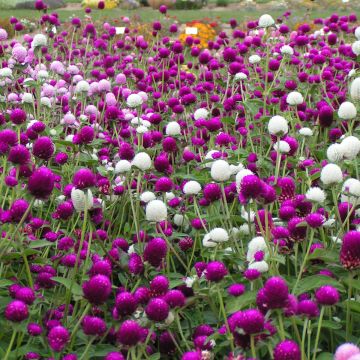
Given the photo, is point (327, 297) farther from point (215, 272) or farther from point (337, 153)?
point (337, 153)

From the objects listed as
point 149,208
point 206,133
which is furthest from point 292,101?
point 149,208

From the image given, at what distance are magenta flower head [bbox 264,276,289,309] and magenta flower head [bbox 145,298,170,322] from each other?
0.27 m

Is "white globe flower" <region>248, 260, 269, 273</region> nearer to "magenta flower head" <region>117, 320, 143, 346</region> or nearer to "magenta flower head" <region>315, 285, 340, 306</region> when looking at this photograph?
"magenta flower head" <region>315, 285, 340, 306</region>

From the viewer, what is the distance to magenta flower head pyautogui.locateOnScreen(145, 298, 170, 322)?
1.54m

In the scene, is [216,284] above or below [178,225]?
above

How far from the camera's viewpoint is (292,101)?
318 centimetres

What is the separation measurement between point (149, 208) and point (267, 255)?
0.45 metres

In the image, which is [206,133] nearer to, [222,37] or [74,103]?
[74,103]

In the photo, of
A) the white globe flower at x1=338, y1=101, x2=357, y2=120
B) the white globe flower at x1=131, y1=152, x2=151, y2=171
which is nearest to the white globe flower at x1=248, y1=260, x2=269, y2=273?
the white globe flower at x1=131, y1=152, x2=151, y2=171

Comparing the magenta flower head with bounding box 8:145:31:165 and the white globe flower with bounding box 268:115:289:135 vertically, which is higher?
the magenta flower head with bounding box 8:145:31:165

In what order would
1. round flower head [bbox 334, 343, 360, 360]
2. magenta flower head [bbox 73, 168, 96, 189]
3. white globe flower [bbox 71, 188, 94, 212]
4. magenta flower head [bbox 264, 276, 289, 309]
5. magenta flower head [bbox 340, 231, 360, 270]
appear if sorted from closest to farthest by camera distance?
round flower head [bbox 334, 343, 360, 360] < magenta flower head [bbox 264, 276, 289, 309] < magenta flower head [bbox 340, 231, 360, 270] < magenta flower head [bbox 73, 168, 96, 189] < white globe flower [bbox 71, 188, 94, 212]

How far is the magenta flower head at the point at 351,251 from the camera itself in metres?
1.65

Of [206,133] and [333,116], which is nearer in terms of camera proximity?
[333,116]

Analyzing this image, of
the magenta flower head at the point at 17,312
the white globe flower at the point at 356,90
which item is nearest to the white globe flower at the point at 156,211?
the magenta flower head at the point at 17,312
